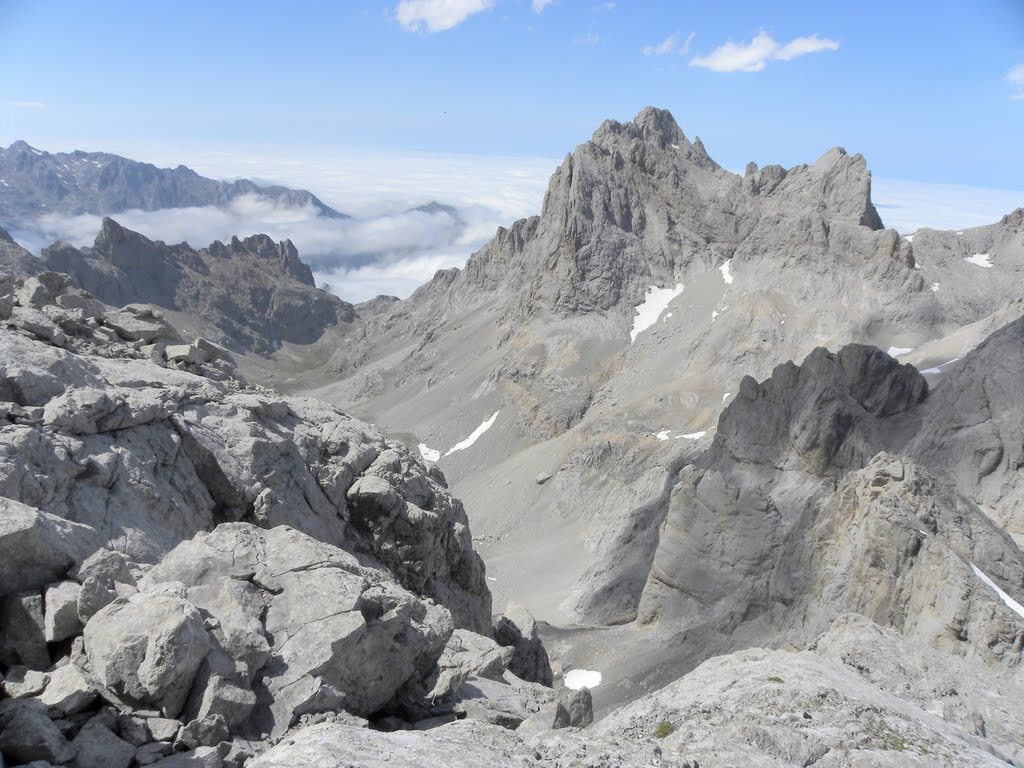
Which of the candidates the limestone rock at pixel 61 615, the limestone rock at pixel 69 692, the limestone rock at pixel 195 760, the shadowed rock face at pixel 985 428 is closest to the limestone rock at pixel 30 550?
the limestone rock at pixel 61 615

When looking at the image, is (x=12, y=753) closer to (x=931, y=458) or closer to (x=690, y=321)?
(x=931, y=458)

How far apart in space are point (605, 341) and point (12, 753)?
12604cm

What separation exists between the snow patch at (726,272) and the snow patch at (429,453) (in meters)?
52.8

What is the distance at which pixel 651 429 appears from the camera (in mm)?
102062

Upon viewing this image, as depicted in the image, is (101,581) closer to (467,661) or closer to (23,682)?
(23,682)

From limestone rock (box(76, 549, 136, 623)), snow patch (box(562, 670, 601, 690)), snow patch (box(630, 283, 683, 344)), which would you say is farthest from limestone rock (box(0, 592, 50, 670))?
snow patch (box(630, 283, 683, 344))

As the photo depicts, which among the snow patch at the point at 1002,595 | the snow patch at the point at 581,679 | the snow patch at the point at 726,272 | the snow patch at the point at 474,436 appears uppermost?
the snow patch at the point at 726,272

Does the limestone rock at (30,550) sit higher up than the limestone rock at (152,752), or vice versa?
the limestone rock at (30,550)

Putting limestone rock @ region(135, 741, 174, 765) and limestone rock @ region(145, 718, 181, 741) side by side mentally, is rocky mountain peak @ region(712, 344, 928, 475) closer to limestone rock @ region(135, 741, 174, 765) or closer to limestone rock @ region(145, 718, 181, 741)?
limestone rock @ region(145, 718, 181, 741)

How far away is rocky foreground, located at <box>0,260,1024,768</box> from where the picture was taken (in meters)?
11.0

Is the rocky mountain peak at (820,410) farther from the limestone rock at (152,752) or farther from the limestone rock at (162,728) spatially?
the limestone rock at (152,752)

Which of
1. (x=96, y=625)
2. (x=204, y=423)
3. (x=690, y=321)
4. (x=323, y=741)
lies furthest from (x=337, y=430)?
(x=690, y=321)

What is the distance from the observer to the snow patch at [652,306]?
13400 centimetres

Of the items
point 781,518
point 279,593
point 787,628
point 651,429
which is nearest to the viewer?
point 279,593
